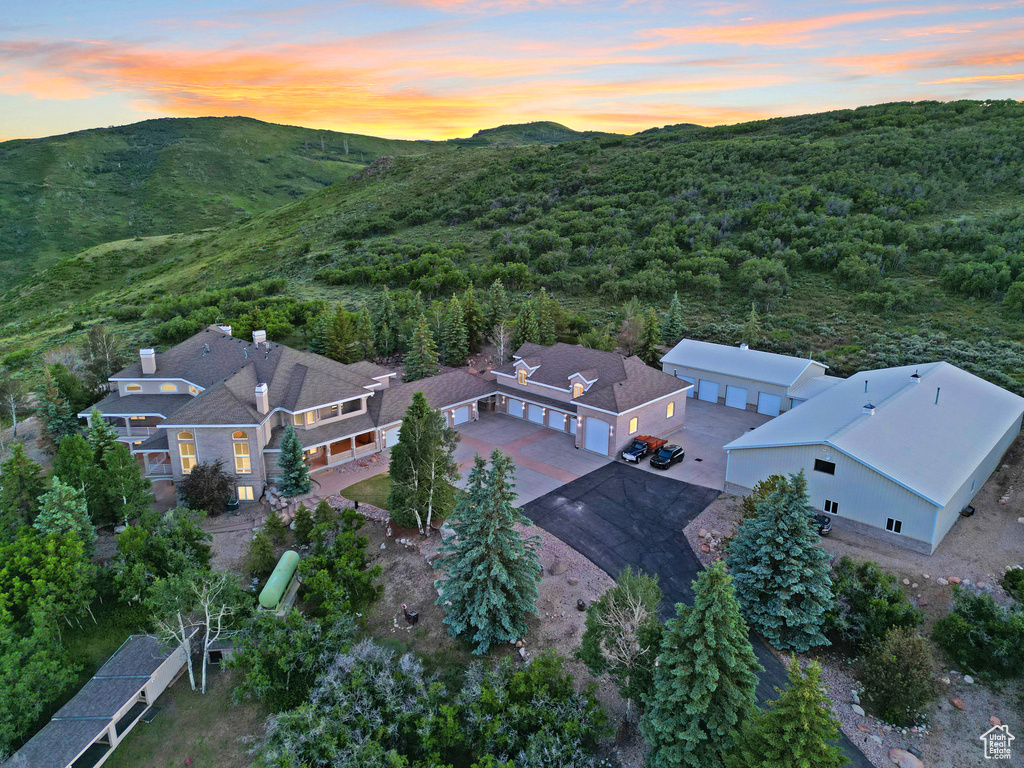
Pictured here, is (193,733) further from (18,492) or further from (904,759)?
(904,759)

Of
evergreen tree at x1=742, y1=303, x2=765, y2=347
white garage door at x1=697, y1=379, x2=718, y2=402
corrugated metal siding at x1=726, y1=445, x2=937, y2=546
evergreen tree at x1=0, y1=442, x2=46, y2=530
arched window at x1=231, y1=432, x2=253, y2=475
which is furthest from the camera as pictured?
evergreen tree at x1=742, y1=303, x2=765, y2=347

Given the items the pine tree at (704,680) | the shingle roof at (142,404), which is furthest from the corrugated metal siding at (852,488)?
the shingle roof at (142,404)

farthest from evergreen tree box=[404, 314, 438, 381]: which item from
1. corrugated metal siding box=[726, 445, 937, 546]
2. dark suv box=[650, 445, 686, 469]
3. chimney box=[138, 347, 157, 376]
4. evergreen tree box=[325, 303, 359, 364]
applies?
corrugated metal siding box=[726, 445, 937, 546]

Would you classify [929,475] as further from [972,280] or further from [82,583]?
[972,280]

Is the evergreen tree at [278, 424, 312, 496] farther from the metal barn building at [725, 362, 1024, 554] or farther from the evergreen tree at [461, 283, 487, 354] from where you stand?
the evergreen tree at [461, 283, 487, 354]

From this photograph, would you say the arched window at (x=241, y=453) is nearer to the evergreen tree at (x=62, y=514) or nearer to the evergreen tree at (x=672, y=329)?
the evergreen tree at (x=62, y=514)

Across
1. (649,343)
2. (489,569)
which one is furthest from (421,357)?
(489,569)
